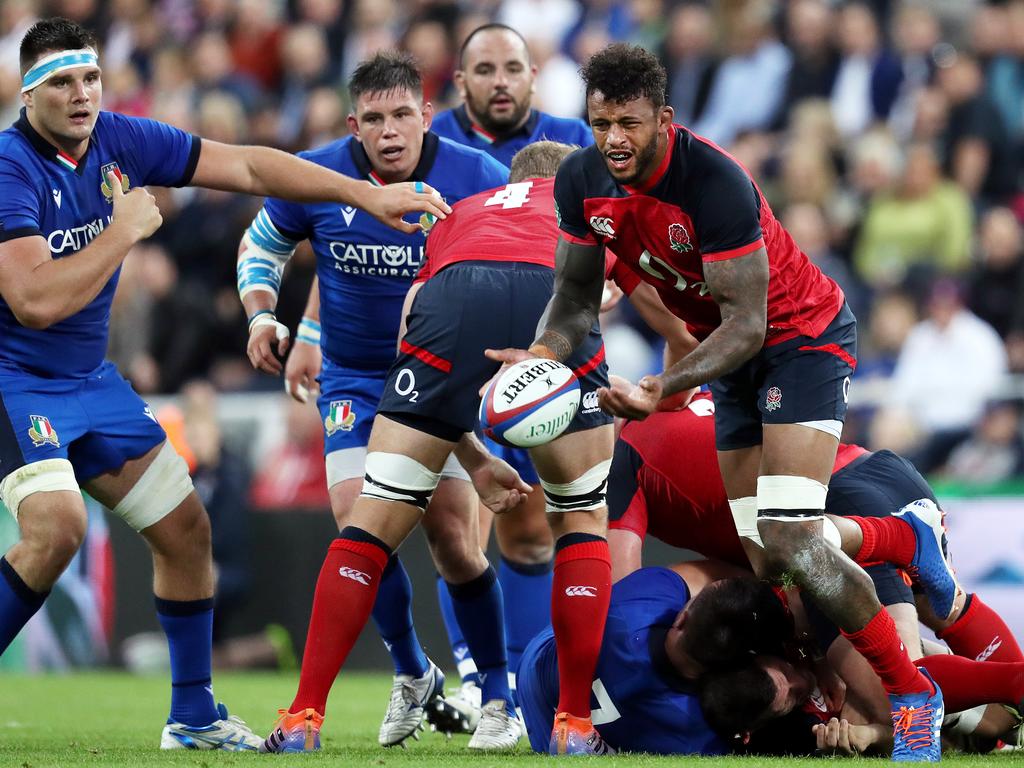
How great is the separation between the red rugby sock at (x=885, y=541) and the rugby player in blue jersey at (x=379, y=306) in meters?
1.65

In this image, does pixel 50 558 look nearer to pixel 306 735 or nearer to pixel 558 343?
pixel 306 735

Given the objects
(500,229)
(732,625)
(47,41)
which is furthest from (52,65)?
(732,625)

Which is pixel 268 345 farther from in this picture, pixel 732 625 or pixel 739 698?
pixel 739 698

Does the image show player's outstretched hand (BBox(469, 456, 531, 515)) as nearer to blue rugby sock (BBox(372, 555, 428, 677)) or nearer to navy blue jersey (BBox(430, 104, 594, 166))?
blue rugby sock (BBox(372, 555, 428, 677))

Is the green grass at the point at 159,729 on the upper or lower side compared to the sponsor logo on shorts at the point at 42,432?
lower

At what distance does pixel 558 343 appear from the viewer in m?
5.65

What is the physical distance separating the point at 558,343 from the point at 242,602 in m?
6.58

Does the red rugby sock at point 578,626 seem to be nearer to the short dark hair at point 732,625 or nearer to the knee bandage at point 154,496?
the short dark hair at point 732,625

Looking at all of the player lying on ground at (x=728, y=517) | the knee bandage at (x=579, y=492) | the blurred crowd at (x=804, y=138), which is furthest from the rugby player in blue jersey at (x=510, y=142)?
the knee bandage at (x=579, y=492)

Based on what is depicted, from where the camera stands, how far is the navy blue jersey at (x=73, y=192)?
603cm

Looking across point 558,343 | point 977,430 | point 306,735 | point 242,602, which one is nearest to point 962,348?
point 977,430

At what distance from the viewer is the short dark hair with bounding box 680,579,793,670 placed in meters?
5.61

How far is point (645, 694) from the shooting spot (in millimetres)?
5805

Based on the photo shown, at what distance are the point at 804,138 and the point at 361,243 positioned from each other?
21.7 feet
